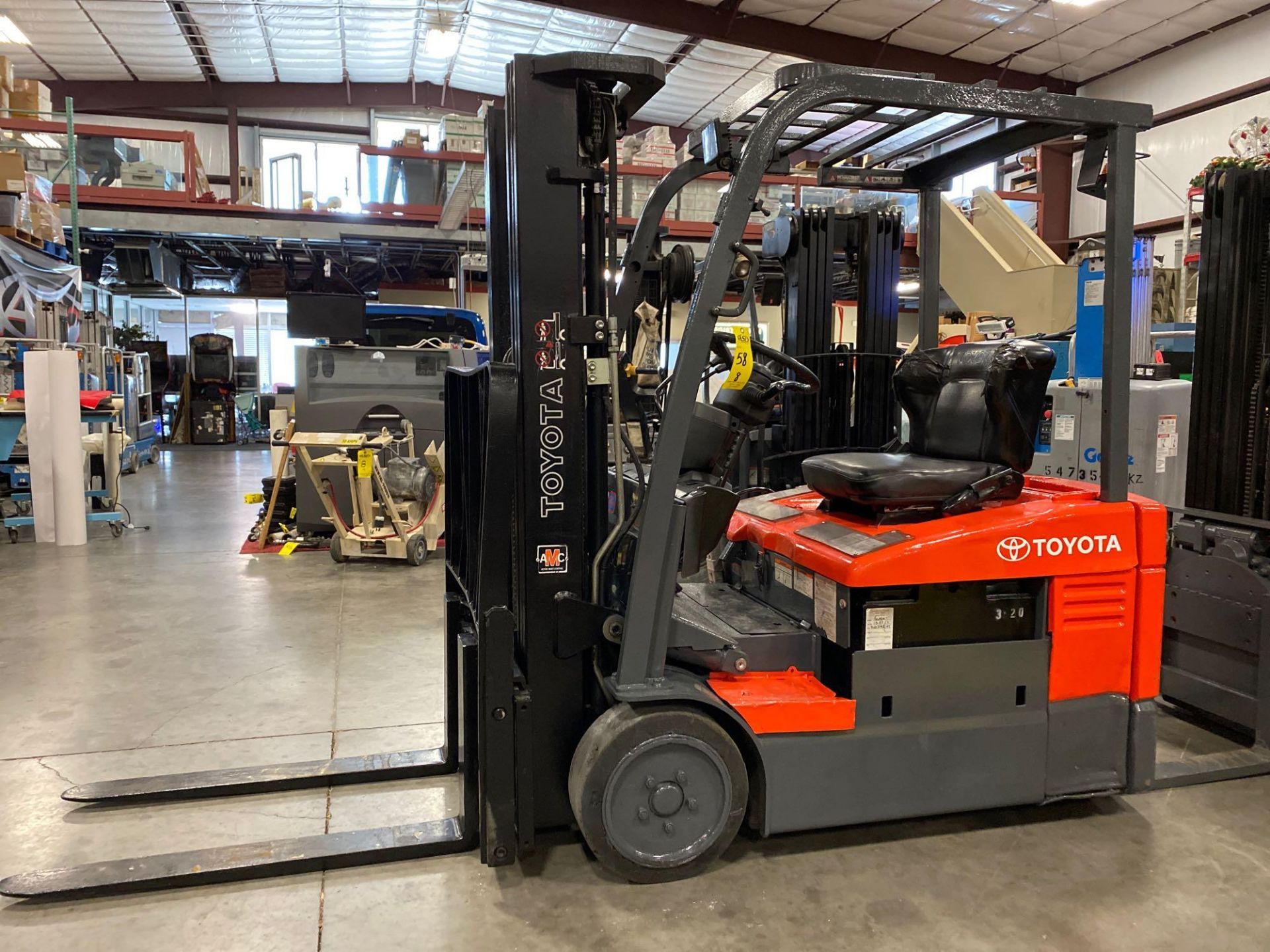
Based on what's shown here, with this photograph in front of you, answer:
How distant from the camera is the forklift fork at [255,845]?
2709 mm

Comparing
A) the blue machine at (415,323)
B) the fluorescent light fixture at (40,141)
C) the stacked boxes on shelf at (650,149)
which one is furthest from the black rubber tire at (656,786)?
the fluorescent light fixture at (40,141)

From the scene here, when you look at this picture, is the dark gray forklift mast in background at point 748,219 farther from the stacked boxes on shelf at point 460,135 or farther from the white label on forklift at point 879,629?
the stacked boxes on shelf at point 460,135

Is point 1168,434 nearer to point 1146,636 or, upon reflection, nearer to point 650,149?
point 1146,636

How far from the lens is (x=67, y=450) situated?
27.2ft

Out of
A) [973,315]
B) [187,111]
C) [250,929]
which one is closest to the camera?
[250,929]

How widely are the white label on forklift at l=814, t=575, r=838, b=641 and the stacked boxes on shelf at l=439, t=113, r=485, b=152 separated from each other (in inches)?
470

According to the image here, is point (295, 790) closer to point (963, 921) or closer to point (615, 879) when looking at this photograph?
point (615, 879)

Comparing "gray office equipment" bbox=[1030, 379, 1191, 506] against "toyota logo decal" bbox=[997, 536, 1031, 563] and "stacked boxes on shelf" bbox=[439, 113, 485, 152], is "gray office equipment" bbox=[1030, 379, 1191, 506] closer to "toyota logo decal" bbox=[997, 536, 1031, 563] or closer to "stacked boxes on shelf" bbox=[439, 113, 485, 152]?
"toyota logo decal" bbox=[997, 536, 1031, 563]

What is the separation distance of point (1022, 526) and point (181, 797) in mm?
3100

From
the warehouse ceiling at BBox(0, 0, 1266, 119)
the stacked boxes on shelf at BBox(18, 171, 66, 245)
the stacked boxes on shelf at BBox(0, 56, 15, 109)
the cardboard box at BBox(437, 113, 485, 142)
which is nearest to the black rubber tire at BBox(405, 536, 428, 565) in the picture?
the stacked boxes on shelf at BBox(18, 171, 66, 245)

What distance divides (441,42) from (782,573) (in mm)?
15811

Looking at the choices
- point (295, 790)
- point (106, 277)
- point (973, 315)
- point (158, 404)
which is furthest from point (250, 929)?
point (158, 404)

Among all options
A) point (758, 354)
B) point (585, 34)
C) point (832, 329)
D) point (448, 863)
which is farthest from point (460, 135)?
point (448, 863)

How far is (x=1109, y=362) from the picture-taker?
3000 millimetres
